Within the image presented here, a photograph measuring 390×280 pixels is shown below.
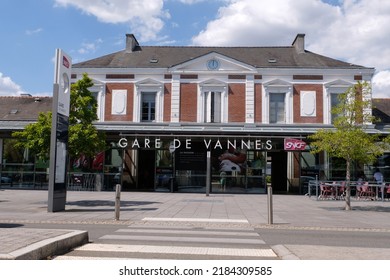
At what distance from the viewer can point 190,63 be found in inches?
1255

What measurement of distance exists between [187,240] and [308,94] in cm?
2378

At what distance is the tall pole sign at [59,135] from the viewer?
15695 mm

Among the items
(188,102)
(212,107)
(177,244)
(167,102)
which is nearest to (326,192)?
(212,107)

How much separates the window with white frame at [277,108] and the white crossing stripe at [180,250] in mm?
23767

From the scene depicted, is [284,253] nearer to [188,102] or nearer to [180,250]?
[180,250]

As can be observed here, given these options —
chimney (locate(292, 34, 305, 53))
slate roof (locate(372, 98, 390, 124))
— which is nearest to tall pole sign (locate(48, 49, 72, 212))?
chimney (locate(292, 34, 305, 53))

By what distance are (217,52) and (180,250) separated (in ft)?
81.9

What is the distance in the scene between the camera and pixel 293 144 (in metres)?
26.7

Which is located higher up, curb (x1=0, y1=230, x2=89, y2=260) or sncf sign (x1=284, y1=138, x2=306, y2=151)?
sncf sign (x1=284, y1=138, x2=306, y2=151)

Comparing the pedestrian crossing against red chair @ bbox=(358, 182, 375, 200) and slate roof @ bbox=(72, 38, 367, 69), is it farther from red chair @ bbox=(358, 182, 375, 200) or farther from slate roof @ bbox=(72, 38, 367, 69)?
slate roof @ bbox=(72, 38, 367, 69)

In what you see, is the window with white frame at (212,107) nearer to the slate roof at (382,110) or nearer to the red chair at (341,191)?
the red chair at (341,191)

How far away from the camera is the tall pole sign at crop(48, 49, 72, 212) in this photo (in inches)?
618

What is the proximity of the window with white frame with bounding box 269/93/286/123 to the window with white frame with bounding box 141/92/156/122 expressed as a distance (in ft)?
27.7

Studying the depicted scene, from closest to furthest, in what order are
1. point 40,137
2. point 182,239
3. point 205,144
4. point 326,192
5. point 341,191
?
point 182,239
point 40,137
point 326,192
point 341,191
point 205,144
